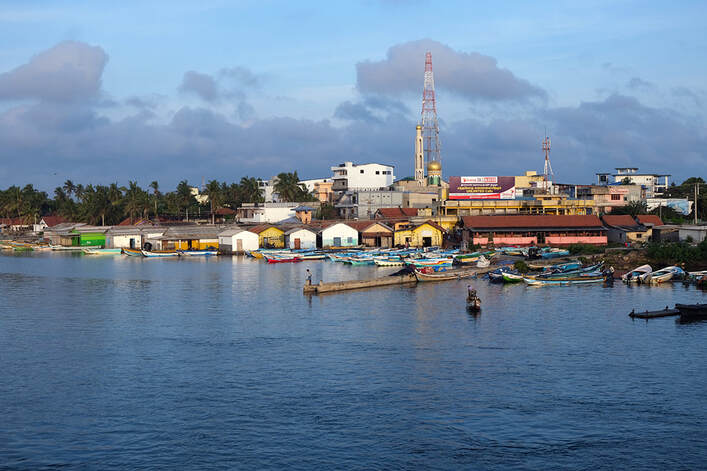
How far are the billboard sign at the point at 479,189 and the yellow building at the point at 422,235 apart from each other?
6746 mm

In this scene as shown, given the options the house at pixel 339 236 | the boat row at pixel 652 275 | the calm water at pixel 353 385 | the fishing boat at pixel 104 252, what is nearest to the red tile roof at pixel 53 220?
the fishing boat at pixel 104 252

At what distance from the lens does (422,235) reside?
83250 mm

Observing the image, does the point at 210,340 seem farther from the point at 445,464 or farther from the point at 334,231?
the point at 334,231

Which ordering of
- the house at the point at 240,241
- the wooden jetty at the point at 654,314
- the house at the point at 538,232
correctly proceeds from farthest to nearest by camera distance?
the house at the point at 240,241
the house at the point at 538,232
the wooden jetty at the point at 654,314

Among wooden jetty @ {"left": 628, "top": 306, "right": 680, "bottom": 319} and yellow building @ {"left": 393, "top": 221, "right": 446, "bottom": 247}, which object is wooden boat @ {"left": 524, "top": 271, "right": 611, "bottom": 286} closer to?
wooden jetty @ {"left": 628, "top": 306, "right": 680, "bottom": 319}

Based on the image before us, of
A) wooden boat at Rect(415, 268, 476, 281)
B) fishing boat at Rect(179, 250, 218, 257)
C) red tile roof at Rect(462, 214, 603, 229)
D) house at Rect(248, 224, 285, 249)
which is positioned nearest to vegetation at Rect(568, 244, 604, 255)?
red tile roof at Rect(462, 214, 603, 229)

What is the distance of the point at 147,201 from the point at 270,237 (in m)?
41.3

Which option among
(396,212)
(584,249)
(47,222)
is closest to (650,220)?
(584,249)

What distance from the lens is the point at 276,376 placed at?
2719 cm

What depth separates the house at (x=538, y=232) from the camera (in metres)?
76.3

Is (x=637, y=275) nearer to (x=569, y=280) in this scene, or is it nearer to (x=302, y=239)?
(x=569, y=280)

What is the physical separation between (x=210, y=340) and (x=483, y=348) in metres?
13.1

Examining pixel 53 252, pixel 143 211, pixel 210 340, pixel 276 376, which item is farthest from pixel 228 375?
pixel 143 211

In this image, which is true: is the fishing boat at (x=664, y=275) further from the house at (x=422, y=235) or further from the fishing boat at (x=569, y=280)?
the house at (x=422, y=235)
